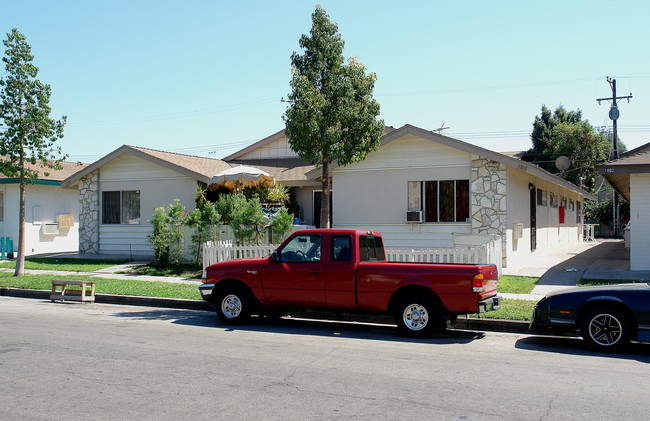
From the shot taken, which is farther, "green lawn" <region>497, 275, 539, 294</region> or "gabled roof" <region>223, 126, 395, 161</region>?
"gabled roof" <region>223, 126, 395, 161</region>

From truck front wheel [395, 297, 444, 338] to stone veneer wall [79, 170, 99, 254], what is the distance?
1707 centimetres

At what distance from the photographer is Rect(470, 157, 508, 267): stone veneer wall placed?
680 inches

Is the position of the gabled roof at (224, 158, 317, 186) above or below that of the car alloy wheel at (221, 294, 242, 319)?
above

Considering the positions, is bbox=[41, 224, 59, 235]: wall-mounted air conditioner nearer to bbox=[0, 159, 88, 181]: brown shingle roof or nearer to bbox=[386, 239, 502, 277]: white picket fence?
bbox=[0, 159, 88, 181]: brown shingle roof

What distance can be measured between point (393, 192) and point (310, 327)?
29.1 ft

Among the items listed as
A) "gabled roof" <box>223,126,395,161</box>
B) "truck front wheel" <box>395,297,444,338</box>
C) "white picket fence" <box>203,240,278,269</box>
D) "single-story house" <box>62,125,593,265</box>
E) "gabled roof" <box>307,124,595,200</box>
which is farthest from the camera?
"gabled roof" <box>223,126,395,161</box>

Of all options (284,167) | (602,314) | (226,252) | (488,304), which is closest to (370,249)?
(488,304)

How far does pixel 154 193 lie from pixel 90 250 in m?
3.77

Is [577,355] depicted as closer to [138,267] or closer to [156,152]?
[138,267]

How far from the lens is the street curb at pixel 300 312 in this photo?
10.2 metres

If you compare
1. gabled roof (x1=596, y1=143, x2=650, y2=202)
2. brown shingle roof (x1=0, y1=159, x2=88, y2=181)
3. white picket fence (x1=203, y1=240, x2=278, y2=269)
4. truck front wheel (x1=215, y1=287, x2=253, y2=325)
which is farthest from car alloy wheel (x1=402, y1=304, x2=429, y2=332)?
brown shingle roof (x1=0, y1=159, x2=88, y2=181)

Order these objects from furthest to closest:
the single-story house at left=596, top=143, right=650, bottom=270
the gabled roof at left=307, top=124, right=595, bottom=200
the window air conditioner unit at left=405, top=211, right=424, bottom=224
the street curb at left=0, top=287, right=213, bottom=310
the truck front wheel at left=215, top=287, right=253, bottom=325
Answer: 1. the window air conditioner unit at left=405, top=211, right=424, bottom=224
2. the gabled roof at left=307, top=124, right=595, bottom=200
3. the single-story house at left=596, top=143, right=650, bottom=270
4. the street curb at left=0, top=287, right=213, bottom=310
5. the truck front wheel at left=215, top=287, right=253, bottom=325

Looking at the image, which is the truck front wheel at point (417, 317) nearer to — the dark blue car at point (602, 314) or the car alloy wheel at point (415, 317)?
the car alloy wheel at point (415, 317)

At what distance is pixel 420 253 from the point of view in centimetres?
1426
